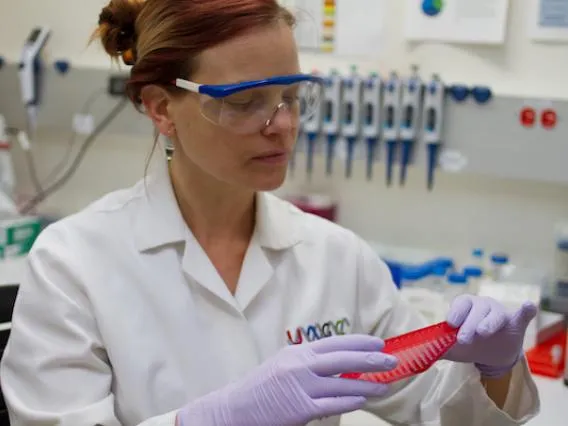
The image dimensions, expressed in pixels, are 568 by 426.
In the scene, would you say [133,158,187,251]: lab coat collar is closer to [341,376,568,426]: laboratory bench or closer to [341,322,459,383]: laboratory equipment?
[341,322,459,383]: laboratory equipment

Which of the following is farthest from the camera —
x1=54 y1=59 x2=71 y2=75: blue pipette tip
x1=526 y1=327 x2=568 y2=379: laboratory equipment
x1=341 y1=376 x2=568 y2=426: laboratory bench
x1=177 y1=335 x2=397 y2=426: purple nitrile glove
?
x1=54 y1=59 x2=71 y2=75: blue pipette tip

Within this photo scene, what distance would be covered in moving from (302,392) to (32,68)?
208 cm

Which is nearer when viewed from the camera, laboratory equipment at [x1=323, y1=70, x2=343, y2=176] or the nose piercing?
the nose piercing

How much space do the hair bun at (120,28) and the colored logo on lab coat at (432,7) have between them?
1.14 metres

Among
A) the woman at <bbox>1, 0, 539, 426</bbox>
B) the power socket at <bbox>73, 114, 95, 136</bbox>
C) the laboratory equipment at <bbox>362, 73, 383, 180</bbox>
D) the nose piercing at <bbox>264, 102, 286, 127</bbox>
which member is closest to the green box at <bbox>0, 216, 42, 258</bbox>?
the power socket at <bbox>73, 114, 95, 136</bbox>

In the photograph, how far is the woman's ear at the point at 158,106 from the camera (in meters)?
1.35

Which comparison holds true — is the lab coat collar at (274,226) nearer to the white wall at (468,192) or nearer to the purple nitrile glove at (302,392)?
the purple nitrile glove at (302,392)

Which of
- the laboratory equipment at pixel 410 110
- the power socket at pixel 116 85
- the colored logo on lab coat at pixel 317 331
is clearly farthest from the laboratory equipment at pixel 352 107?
the colored logo on lab coat at pixel 317 331

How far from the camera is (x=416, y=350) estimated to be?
46.2 inches

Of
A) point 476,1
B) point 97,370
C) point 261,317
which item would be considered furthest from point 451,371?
point 476,1

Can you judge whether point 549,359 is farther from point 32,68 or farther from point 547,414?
point 32,68

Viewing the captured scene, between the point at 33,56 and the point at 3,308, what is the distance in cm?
149

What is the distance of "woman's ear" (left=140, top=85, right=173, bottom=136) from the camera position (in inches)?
53.3

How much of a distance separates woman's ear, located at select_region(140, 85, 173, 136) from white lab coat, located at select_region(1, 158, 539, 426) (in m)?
0.10
